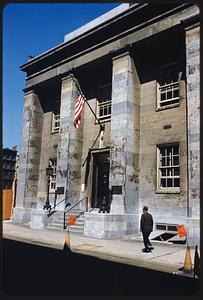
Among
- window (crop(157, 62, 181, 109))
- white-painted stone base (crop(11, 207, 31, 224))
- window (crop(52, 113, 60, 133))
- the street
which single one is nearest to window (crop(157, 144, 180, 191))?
window (crop(157, 62, 181, 109))

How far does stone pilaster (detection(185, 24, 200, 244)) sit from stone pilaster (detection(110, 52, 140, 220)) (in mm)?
3541

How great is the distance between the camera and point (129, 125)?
1692 centimetres

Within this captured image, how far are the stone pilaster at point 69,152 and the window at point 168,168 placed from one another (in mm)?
5751

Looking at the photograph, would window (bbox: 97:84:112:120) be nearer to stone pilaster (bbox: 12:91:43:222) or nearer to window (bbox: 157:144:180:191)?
window (bbox: 157:144:180:191)

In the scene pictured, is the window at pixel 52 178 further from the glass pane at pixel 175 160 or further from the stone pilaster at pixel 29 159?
the glass pane at pixel 175 160

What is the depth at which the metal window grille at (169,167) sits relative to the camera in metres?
15.6

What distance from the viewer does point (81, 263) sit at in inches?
376

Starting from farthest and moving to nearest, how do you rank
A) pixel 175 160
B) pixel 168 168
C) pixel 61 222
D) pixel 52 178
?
pixel 52 178
pixel 61 222
pixel 168 168
pixel 175 160

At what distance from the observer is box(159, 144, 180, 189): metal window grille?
615 inches

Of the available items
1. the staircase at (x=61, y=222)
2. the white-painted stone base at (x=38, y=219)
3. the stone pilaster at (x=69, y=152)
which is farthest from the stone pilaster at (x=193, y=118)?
the white-painted stone base at (x=38, y=219)

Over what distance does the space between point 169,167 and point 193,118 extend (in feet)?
9.45

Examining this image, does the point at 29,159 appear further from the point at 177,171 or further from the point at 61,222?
the point at 177,171

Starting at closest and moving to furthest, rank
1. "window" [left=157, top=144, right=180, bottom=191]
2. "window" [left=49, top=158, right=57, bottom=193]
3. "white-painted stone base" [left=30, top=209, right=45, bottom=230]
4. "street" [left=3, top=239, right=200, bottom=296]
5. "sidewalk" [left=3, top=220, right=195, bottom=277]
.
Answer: "street" [left=3, top=239, right=200, bottom=296] < "sidewalk" [left=3, top=220, right=195, bottom=277] < "window" [left=157, top=144, right=180, bottom=191] < "white-painted stone base" [left=30, top=209, right=45, bottom=230] < "window" [left=49, top=158, right=57, bottom=193]

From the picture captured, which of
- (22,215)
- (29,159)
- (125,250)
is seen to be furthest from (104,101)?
(125,250)
